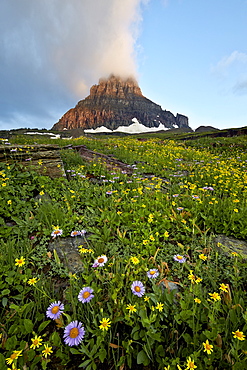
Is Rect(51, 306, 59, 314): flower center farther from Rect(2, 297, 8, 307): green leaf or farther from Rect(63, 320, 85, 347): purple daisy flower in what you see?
Rect(2, 297, 8, 307): green leaf

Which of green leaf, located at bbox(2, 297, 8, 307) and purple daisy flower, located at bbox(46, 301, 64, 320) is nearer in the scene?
purple daisy flower, located at bbox(46, 301, 64, 320)

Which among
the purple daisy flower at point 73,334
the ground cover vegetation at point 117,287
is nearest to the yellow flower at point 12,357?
the ground cover vegetation at point 117,287

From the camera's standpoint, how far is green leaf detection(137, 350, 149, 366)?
1.53 m

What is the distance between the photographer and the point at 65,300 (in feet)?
6.77

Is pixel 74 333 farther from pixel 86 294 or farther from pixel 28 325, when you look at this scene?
pixel 28 325

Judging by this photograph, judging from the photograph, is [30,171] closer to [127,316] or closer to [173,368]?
[127,316]

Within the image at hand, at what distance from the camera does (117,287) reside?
6.91 ft

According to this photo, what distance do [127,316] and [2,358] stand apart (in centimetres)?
107

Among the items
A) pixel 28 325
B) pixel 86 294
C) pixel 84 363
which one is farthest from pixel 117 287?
pixel 28 325

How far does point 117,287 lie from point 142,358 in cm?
67

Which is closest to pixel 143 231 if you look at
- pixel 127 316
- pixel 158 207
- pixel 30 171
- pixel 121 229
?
pixel 121 229

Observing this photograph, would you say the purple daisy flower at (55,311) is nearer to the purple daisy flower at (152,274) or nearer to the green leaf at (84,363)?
the green leaf at (84,363)

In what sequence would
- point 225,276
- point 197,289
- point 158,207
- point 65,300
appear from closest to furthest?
point 197,289
point 65,300
point 225,276
point 158,207

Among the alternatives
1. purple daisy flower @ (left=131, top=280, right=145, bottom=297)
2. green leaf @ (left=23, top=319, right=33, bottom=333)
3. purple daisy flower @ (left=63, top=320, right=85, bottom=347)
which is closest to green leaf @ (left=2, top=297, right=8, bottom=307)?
green leaf @ (left=23, top=319, right=33, bottom=333)
